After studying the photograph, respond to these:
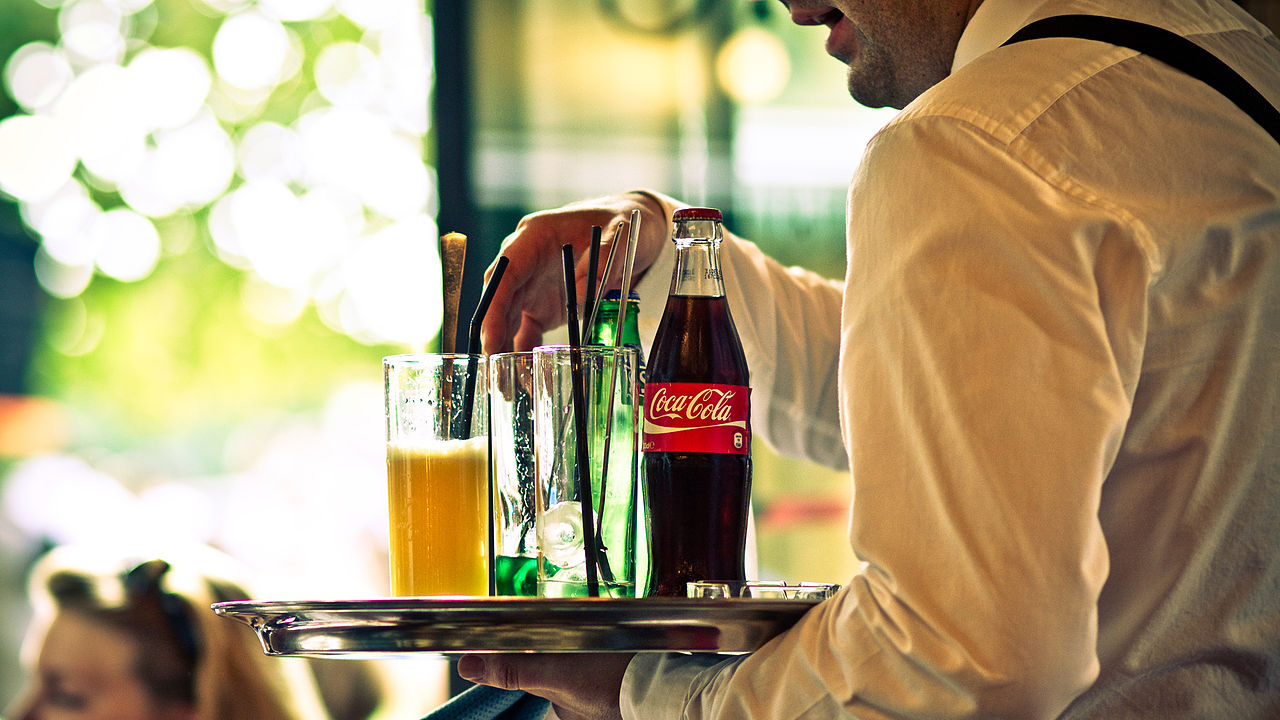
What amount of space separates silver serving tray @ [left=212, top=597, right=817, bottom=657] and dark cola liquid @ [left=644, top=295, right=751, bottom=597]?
0.43 feet

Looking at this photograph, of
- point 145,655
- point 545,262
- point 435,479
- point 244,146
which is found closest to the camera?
point 435,479

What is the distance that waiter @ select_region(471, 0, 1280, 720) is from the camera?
2.07 ft

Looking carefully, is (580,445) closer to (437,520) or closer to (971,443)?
(437,520)

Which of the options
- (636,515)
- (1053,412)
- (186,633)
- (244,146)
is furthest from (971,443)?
(244,146)

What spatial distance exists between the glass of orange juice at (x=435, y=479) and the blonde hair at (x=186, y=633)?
5.15 ft

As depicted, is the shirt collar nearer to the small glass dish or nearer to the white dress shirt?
the white dress shirt

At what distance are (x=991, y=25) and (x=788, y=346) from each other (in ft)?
1.74

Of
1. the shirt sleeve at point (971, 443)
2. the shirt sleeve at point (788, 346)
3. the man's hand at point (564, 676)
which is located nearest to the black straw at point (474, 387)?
the man's hand at point (564, 676)

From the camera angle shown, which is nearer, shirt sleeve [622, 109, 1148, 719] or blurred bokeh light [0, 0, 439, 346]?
shirt sleeve [622, 109, 1148, 719]

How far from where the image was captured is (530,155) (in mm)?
2697

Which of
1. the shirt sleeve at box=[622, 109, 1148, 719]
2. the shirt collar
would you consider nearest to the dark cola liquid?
the shirt sleeve at box=[622, 109, 1148, 719]

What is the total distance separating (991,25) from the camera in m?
0.88

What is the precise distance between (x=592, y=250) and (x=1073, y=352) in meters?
0.35

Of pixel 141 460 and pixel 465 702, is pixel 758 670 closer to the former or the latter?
pixel 465 702
